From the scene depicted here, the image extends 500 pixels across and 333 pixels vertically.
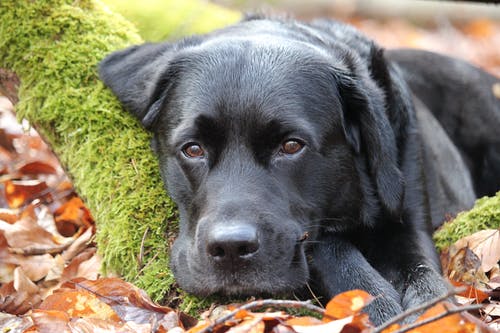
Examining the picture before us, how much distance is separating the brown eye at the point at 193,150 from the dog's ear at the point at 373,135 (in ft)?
2.54

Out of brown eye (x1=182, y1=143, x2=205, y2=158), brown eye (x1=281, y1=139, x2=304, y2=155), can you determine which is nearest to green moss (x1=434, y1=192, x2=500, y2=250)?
brown eye (x1=281, y1=139, x2=304, y2=155)

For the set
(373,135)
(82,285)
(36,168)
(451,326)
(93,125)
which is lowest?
(36,168)

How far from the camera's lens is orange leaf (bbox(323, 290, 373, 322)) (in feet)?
9.60

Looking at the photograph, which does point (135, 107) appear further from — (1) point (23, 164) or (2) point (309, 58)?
(1) point (23, 164)

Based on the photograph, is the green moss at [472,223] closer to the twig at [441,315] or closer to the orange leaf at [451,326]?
the orange leaf at [451,326]

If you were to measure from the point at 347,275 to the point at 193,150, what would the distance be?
96 centimetres

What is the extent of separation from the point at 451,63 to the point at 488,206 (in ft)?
7.10

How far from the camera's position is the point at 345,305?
9.66 feet

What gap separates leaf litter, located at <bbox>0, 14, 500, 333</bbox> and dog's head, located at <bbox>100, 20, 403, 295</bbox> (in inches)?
10.7

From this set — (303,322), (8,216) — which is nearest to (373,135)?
(303,322)

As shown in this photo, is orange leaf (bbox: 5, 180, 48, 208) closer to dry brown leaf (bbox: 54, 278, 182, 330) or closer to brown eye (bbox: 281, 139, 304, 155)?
dry brown leaf (bbox: 54, 278, 182, 330)

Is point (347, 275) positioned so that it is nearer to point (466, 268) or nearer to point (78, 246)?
point (466, 268)

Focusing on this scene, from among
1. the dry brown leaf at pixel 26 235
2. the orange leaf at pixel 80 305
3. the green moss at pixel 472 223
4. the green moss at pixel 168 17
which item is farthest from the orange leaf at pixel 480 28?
the orange leaf at pixel 80 305

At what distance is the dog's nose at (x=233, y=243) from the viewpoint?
3230mm
